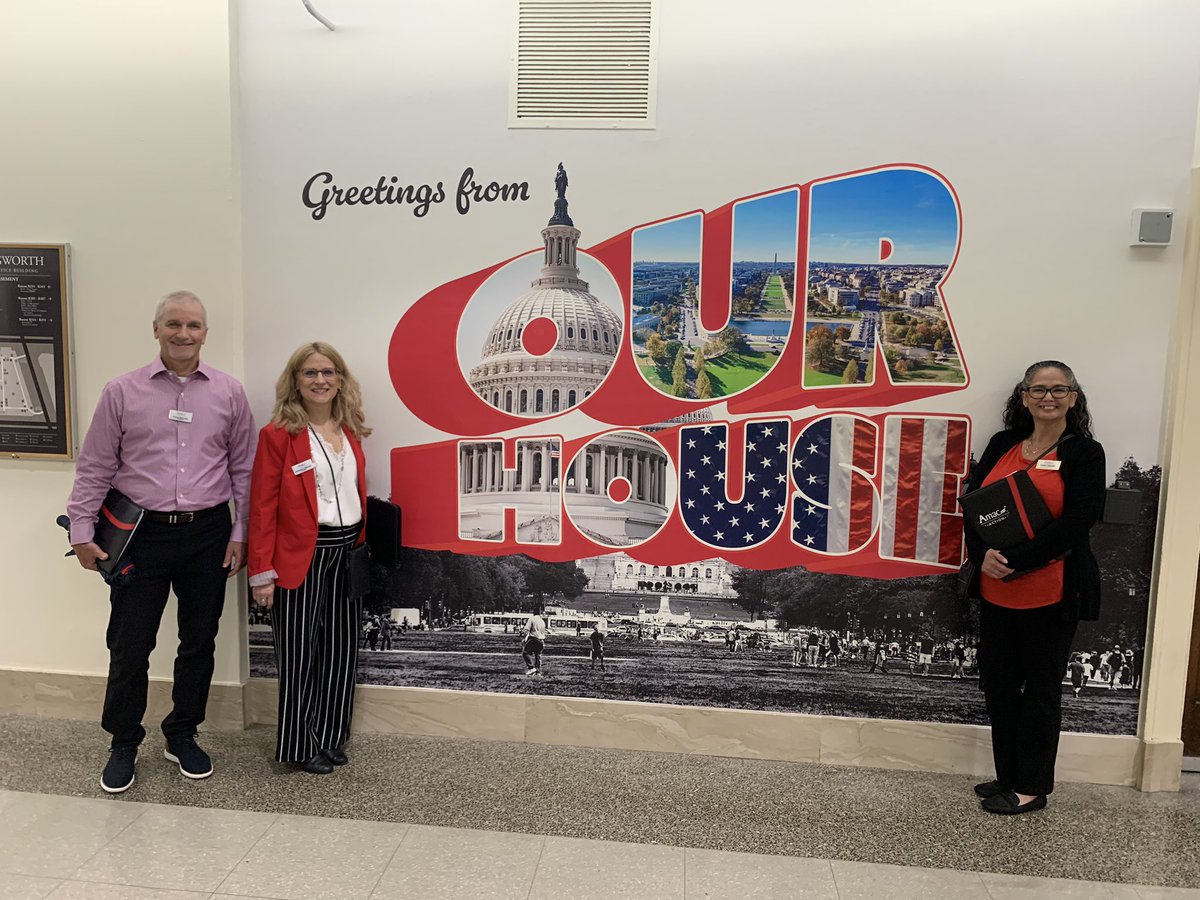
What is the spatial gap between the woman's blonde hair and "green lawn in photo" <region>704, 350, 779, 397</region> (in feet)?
4.59

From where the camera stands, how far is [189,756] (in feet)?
9.69

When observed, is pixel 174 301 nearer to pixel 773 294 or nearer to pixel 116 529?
pixel 116 529

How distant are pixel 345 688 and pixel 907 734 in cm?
226

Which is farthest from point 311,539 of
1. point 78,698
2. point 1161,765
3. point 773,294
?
point 1161,765

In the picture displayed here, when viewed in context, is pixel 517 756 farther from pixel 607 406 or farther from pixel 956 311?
pixel 956 311

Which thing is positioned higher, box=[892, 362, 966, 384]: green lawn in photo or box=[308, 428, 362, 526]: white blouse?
box=[892, 362, 966, 384]: green lawn in photo

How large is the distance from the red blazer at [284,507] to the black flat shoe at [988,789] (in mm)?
2660

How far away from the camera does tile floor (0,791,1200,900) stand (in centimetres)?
232

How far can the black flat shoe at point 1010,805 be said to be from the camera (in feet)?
9.24

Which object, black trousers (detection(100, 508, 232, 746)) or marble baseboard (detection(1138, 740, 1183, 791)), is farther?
marble baseboard (detection(1138, 740, 1183, 791))

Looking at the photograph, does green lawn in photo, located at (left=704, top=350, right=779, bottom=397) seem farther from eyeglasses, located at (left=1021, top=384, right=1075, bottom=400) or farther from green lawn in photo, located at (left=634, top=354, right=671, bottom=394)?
eyeglasses, located at (left=1021, top=384, right=1075, bottom=400)

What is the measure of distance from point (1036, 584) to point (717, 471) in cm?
119

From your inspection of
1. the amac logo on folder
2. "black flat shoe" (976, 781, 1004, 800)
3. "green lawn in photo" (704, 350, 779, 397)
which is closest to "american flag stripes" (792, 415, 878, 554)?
"green lawn in photo" (704, 350, 779, 397)

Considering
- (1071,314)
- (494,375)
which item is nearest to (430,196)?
(494,375)
